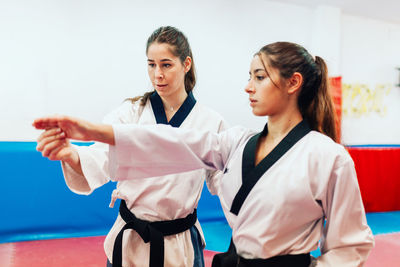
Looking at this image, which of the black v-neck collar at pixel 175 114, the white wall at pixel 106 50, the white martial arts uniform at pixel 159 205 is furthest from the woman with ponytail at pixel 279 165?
the white wall at pixel 106 50

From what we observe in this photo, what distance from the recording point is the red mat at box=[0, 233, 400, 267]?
2559mm

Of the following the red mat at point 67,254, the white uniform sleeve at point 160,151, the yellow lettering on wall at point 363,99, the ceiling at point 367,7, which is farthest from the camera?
the yellow lettering on wall at point 363,99

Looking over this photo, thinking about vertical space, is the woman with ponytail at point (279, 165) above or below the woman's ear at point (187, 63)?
below

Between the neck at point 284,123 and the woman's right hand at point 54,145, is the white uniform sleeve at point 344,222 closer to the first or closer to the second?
the neck at point 284,123

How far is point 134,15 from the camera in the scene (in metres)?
3.88

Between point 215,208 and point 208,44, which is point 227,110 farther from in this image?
point 215,208

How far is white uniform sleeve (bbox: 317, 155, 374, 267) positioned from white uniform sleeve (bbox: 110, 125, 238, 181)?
34 cm

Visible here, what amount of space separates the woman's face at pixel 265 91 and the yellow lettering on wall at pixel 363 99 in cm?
464

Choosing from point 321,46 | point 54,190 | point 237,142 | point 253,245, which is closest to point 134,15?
point 54,190

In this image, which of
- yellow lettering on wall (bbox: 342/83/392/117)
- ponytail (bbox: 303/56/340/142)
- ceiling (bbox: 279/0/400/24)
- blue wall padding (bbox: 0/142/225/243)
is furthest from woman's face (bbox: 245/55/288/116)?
yellow lettering on wall (bbox: 342/83/392/117)

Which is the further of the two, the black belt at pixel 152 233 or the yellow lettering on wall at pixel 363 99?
the yellow lettering on wall at pixel 363 99

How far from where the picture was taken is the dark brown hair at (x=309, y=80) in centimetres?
104

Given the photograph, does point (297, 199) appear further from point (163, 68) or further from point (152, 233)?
point (163, 68)

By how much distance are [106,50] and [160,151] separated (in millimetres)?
3053
